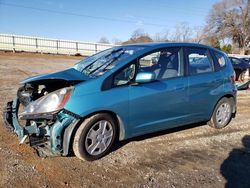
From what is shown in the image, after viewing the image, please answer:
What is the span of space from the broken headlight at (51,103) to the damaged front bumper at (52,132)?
0.27 ft

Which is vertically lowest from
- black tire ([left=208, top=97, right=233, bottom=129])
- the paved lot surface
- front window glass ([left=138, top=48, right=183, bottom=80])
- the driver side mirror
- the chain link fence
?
the paved lot surface

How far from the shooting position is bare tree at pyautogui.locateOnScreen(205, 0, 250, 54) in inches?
2234

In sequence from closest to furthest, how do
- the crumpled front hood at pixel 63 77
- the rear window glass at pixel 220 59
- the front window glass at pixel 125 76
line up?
the crumpled front hood at pixel 63 77, the front window glass at pixel 125 76, the rear window glass at pixel 220 59

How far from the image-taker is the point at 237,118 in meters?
7.11

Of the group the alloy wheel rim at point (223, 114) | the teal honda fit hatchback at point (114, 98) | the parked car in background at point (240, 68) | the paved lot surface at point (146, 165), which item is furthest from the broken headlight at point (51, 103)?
the parked car in background at point (240, 68)

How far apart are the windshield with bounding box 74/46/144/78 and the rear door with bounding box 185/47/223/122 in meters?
1.10

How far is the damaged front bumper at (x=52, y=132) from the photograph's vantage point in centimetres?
390

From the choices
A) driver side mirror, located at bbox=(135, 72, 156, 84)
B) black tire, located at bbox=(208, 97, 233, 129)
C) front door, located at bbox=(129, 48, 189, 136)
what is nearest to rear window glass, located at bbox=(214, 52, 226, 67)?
black tire, located at bbox=(208, 97, 233, 129)

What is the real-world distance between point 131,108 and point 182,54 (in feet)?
4.97

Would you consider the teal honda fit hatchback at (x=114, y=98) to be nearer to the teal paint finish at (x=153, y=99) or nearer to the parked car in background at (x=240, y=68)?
the teal paint finish at (x=153, y=99)

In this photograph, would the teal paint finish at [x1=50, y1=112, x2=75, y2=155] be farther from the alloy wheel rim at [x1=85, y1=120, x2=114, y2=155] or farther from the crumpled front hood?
the crumpled front hood

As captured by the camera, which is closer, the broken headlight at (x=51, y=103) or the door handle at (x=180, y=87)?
the broken headlight at (x=51, y=103)

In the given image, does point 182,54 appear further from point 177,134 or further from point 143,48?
point 177,134

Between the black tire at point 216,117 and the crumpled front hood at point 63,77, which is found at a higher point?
the crumpled front hood at point 63,77
